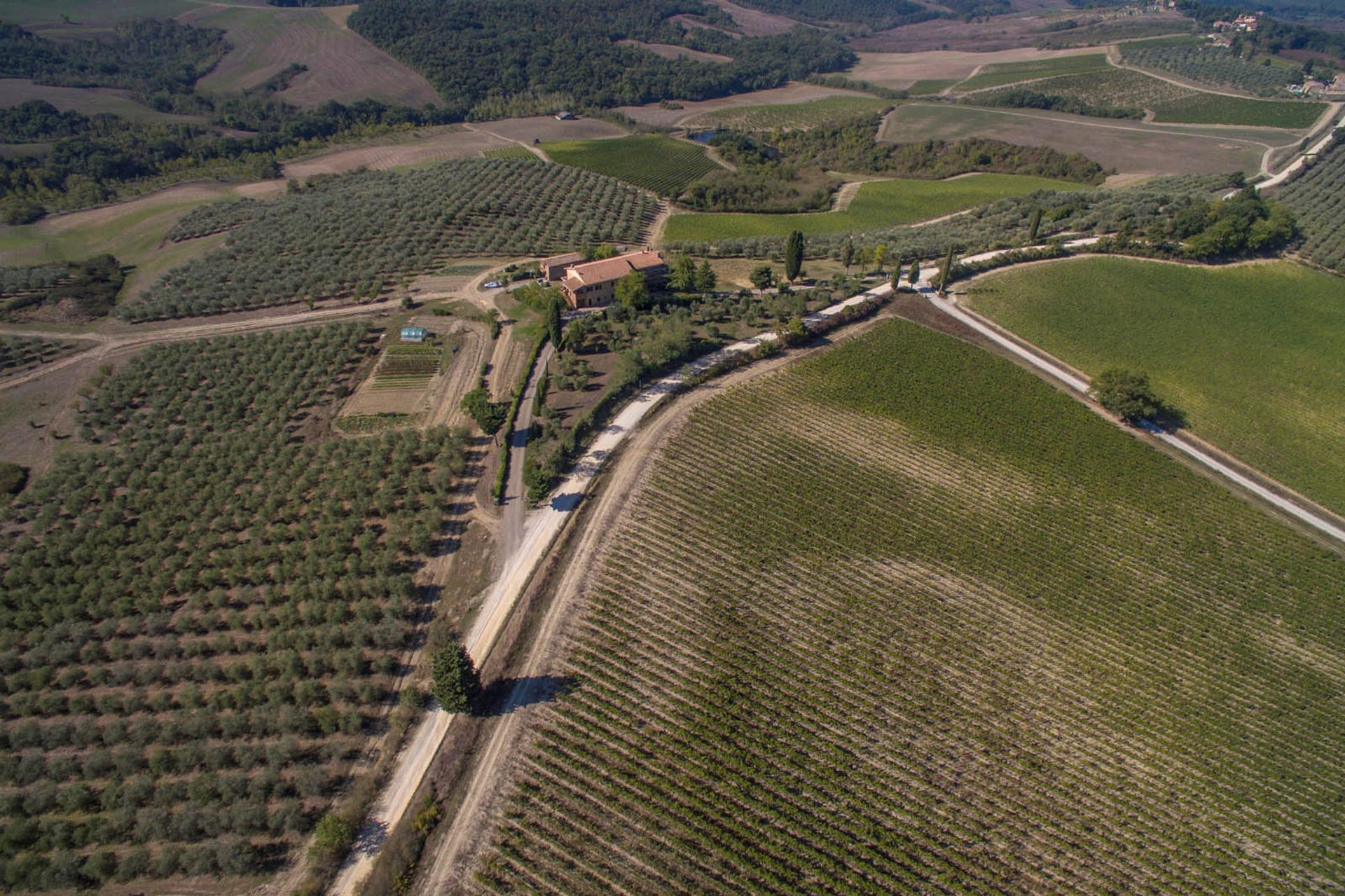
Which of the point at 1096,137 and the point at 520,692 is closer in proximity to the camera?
the point at 520,692

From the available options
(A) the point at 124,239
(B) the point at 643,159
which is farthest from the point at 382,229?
(B) the point at 643,159

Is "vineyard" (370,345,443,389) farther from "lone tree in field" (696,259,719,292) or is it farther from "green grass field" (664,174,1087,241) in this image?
"green grass field" (664,174,1087,241)

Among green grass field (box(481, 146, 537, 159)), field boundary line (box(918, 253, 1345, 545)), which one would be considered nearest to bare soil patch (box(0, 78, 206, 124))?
green grass field (box(481, 146, 537, 159))

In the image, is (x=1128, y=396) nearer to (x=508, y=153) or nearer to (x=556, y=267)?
(x=556, y=267)

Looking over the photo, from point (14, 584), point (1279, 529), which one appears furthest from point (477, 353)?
point (1279, 529)

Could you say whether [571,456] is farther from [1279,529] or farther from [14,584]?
[1279,529]

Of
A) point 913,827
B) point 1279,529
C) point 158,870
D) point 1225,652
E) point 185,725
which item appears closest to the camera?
point 158,870

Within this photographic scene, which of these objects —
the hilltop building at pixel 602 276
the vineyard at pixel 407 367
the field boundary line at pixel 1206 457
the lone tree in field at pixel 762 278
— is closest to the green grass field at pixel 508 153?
the hilltop building at pixel 602 276
